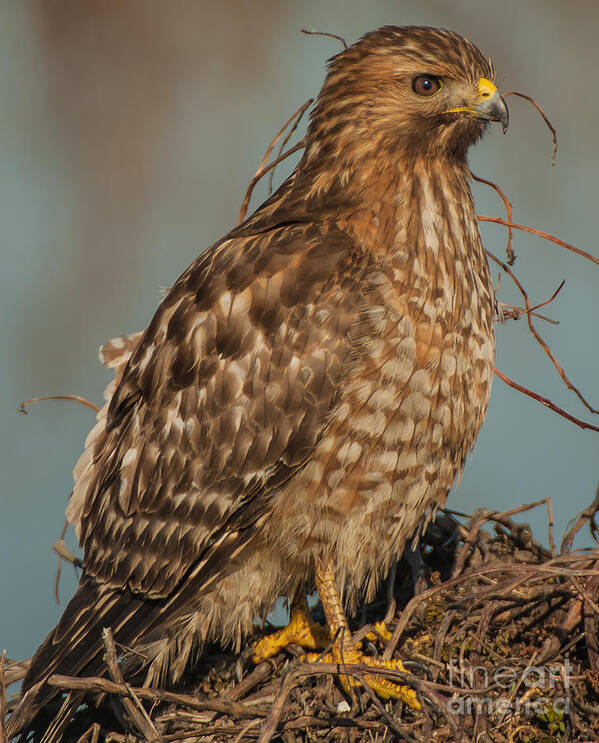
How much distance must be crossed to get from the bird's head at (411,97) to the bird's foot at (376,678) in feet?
5.55

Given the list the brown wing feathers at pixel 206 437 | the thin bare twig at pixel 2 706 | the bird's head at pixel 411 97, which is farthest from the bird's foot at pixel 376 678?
the bird's head at pixel 411 97

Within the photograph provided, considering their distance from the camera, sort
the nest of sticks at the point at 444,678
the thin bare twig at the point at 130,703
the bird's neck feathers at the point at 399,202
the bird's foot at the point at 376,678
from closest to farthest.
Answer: the thin bare twig at the point at 130,703
the nest of sticks at the point at 444,678
the bird's foot at the point at 376,678
the bird's neck feathers at the point at 399,202

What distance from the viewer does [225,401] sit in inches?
131

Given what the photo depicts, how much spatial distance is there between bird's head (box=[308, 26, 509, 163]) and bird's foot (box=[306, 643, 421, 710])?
1.69 m

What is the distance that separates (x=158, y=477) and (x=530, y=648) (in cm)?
133

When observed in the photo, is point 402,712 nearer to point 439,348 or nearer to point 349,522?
point 349,522

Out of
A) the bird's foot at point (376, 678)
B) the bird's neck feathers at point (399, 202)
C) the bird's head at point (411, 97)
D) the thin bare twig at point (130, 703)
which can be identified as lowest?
the thin bare twig at point (130, 703)

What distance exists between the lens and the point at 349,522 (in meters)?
3.29

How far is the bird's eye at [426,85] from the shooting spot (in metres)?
3.44

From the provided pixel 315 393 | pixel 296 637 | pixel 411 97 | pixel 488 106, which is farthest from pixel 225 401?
pixel 488 106

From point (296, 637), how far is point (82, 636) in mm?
742

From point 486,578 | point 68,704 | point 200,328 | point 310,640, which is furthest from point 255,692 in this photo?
point 200,328

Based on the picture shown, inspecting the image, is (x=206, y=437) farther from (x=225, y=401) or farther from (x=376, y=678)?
(x=376, y=678)

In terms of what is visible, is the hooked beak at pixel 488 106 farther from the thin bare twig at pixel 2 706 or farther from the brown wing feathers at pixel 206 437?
the thin bare twig at pixel 2 706
